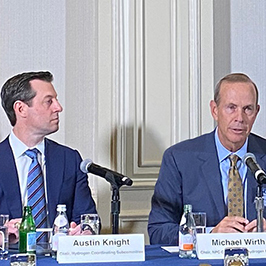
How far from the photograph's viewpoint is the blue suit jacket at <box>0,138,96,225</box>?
10.3ft

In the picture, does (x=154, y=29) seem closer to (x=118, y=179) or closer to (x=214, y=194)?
(x=214, y=194)

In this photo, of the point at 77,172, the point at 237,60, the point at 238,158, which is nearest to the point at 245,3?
the point at 237,60

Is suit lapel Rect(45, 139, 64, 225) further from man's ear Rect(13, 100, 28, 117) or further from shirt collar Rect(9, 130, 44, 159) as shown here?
man's ear Rect(13, 100, 28, 117)

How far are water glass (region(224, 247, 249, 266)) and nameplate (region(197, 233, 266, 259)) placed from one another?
0.36m

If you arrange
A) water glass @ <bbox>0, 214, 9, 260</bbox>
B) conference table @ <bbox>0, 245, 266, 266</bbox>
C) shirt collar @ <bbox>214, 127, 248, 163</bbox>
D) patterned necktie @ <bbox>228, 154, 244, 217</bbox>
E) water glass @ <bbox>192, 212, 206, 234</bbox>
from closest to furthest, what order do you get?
conference table @ <bbox>0, 245, 266, 266</bbox> < water glass @ <bbox>0, 214, 9, 260</bbox> < water glass @ <bbox>192, 212, 206, 234</bbox> < patterned necktie @ <bbox>228, 154, 244, 217</bbox> < shirt collar @ <bbox>214, 127, 248, 163</bbox>

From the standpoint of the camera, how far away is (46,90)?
10.8ft

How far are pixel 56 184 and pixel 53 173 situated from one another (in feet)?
0.18

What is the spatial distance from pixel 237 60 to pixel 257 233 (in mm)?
1740

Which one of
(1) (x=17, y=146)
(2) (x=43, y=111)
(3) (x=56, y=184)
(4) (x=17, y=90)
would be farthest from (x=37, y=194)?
(4) (x=17, y=90)

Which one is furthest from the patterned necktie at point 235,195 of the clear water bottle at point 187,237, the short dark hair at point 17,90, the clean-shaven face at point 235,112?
the short dark hair at point 17,90

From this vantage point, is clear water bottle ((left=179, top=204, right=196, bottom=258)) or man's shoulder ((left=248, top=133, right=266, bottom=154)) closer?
clear water bottle ((left=179, top=204, right=196, bottom=258))

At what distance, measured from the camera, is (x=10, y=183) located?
3.16 m

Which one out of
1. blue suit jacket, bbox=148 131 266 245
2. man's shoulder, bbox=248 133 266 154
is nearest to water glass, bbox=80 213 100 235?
blue suit jacket, bbox=148 131 266 245

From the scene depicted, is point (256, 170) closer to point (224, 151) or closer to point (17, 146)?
point (224, 151)
